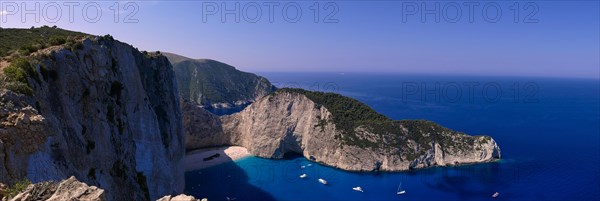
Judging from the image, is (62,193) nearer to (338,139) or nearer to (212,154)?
(338,139)

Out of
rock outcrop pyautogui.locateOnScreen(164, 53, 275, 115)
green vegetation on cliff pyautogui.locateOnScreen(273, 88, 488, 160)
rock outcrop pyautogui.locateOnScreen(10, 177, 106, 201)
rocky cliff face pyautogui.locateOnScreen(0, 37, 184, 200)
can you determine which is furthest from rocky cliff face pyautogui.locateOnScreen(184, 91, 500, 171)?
rock outcrop pyautogui.locateOnScreen(164, 53, 275, 115)

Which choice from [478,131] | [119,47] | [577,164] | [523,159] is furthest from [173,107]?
[478,131]

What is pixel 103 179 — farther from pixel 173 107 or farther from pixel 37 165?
pixel 173 107

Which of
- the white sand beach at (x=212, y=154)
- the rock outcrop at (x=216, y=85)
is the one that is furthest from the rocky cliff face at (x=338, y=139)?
the rock outcrop at (x=216, y=85)

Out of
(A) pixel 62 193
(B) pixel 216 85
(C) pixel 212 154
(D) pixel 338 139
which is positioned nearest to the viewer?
(A) pixel 62 193

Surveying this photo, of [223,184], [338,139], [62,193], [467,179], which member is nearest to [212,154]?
[223,184]

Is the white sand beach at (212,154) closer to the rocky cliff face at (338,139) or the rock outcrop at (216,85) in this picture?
the rocky cliff face at (338,139)

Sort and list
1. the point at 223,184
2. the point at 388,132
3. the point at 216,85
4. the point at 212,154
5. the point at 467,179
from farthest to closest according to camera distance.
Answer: the point at 216,85 → the point at 212,154 → the point at 388,132 → the point at 467,179 → the point at 223,184
